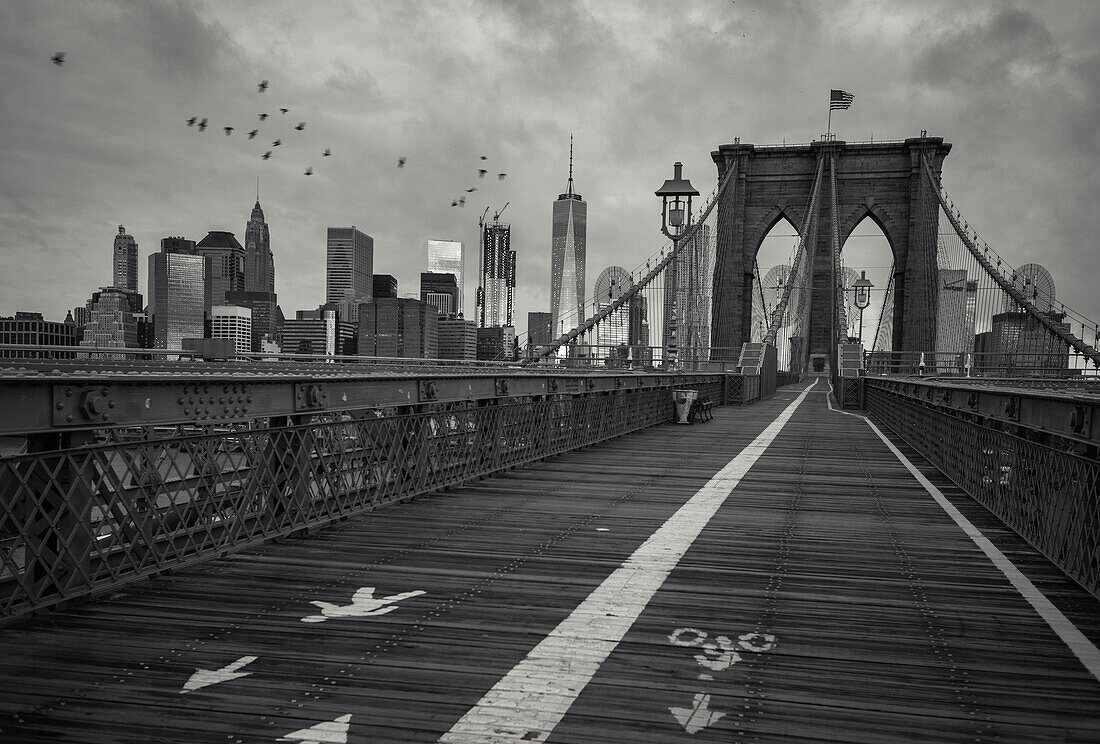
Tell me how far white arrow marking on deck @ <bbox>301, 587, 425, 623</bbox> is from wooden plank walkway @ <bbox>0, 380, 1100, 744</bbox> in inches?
1.5

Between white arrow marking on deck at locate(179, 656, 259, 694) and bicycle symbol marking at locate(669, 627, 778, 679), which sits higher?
bicycle symbol marking at locate(669, 627, 778, 679)

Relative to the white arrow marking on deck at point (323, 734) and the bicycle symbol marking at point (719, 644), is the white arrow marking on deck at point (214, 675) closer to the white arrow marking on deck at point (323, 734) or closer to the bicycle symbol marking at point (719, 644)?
the white arrow marking on deck at point (323, 734)

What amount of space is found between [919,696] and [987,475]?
24.1 ft

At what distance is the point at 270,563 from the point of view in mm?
7129

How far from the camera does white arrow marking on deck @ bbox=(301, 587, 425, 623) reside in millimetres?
5703

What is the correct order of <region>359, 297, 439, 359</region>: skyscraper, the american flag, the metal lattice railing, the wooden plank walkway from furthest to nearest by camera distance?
<region>359, 297, 439, 359</region>: skyscraper < the american flag < the metal lattice railing < the wooden plank walkway

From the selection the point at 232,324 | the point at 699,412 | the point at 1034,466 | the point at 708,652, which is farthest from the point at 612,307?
the point at 232,324

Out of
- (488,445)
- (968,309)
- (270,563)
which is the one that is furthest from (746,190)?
(270,563)

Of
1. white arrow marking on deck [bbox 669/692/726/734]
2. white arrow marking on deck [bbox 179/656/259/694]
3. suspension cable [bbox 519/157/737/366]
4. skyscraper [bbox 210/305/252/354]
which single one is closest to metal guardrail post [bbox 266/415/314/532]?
white arrow marking on deck [bbox 179/656/259/694]

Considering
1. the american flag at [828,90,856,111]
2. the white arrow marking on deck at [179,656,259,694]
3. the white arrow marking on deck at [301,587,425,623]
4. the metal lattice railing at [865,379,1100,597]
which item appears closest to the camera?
the white arrow marking on deck at [179,656,259,694]

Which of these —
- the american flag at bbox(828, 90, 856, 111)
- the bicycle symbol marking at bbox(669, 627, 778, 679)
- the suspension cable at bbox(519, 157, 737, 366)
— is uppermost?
the american flag at bbox(828, 90, 856, 111)

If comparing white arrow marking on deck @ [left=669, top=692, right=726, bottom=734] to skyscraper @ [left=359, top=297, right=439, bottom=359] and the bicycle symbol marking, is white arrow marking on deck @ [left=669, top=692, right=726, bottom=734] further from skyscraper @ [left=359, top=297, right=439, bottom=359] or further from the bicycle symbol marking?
skyscraper @ [left=359, top=297, right=439, bottom=359]

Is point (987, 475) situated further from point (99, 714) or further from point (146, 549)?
point (99, 714)

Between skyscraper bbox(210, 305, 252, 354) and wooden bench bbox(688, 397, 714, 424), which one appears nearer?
wooden bench bbox(688, 397, 714, 424)
